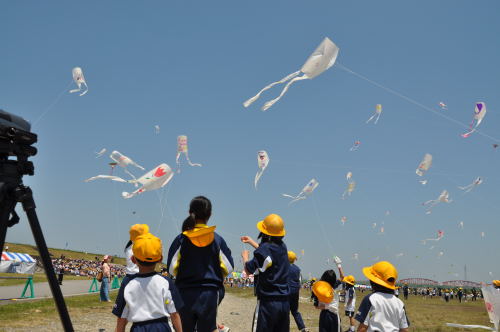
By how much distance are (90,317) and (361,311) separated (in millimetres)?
8012

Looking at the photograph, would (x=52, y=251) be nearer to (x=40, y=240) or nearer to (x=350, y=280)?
Answer: (x=350, y=280)

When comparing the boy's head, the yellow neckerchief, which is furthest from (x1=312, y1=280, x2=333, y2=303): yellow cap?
the boy's head

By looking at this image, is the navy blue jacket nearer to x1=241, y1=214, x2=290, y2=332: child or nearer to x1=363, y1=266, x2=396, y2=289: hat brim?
x1=241, y1=214, x2=290, y2=332: child

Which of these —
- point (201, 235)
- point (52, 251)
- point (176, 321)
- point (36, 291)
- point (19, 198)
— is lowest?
point (176, 321)

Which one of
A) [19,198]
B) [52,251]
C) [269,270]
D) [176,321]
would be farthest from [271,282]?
[52,251]

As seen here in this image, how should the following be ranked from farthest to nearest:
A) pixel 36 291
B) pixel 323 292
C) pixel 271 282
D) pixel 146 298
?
1. pixel 36 291
2. pixel 323 292
3. pixel 271 282
4. pixel 146 298

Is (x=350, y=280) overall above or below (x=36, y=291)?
above

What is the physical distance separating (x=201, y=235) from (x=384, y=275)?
2070 mm

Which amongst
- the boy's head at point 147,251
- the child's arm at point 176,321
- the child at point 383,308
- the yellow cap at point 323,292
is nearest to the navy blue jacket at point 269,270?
the child at point 383,308

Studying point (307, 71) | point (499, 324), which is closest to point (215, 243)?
point (307, 71)

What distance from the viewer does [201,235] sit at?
14.8ft

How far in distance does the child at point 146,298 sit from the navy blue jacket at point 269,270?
5.32ft

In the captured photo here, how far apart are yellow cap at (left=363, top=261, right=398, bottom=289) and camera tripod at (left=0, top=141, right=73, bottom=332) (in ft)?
10.7

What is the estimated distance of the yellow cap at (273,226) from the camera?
5473mm
